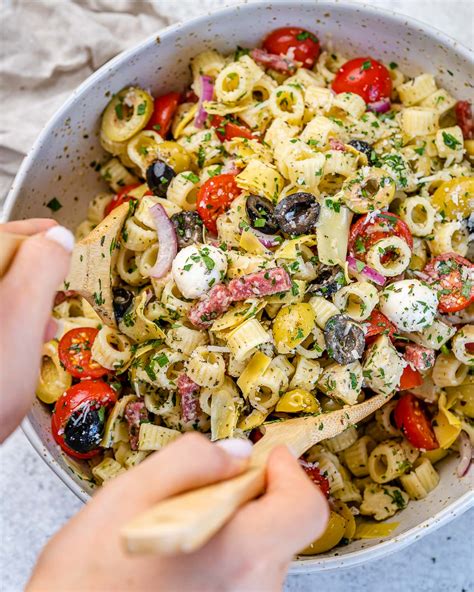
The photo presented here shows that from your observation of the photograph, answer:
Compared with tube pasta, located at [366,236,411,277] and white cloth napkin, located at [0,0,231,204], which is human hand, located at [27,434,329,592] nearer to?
tube pasta, located at [366,236,411,277]

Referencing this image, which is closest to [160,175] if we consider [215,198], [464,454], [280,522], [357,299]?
[215,198]

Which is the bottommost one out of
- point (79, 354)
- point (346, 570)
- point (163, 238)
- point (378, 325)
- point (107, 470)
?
point (346, 570)

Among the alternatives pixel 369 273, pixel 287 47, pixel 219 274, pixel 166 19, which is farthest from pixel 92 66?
pixel 369 273

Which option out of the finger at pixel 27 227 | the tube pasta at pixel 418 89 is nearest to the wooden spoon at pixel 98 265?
the finger at pixel 27 227

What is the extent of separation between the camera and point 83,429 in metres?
1.83

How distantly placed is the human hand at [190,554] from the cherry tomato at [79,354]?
876 mm

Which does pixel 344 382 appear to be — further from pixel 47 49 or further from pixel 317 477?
pixel 47 49

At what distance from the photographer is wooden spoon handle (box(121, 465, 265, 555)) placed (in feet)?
2.65

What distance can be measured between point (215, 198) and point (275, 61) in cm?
49

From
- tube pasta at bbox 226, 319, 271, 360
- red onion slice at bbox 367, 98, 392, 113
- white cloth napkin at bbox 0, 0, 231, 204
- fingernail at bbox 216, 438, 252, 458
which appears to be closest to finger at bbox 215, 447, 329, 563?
fingernail at bbox 216, 438, 252, 458

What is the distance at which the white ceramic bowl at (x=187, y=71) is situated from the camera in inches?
74.2

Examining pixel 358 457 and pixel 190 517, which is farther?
pixel 358 457

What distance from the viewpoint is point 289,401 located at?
1.75 m

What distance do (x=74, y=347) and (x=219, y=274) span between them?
1.52 feet
